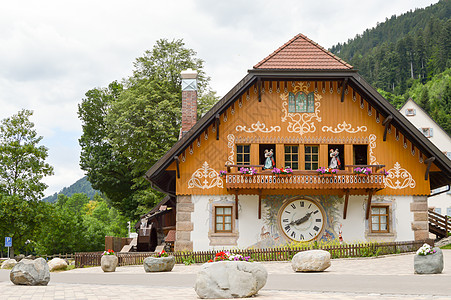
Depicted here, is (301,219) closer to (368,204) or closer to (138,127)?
(368,204)

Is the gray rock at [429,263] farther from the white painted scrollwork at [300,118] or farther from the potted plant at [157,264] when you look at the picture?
the white painted scrollwork at [300,118]

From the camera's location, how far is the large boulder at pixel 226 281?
11.2 meters

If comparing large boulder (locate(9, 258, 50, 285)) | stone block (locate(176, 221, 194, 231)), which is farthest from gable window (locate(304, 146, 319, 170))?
large boulder (locate(9, 258, 50, 285))

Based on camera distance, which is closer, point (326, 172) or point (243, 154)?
point (326, 172)

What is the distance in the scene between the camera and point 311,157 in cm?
2797

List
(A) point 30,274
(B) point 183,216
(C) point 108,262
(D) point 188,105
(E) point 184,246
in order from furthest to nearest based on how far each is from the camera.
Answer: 1. (D) point 188,105
2. (B) point 183,216
3. (E) point 184,246
4. (C) point 108,262
5. (A) point 30,274

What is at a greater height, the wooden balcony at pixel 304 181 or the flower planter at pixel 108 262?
the wooden balcony at pixel 304 181

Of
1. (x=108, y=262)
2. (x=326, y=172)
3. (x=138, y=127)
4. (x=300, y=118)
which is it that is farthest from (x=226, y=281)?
(x=138, y=127)

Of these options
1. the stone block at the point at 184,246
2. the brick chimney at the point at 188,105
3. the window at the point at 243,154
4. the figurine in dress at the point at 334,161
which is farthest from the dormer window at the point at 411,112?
the stone block at the point at 184,246

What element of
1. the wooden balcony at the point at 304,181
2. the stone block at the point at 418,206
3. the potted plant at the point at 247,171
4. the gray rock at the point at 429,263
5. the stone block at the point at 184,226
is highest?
the potted plant at the point at 247,171

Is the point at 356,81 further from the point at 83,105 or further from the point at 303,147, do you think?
Answer: the point at 83,105

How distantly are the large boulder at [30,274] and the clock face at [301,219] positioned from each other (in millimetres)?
13871

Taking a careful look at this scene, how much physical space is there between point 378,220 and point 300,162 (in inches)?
187

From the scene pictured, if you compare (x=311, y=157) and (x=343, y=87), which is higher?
(x=343, y=87)
